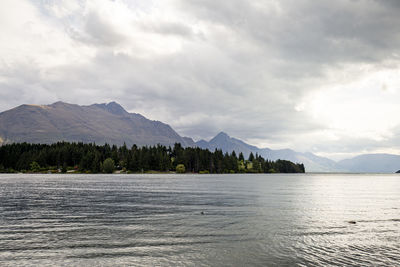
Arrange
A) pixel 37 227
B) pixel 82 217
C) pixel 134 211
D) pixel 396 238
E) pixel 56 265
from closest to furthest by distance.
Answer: pixel 56 265 → pixel 396 238 → pixel 37 227 → pixel 82 217 → pixel 134 211

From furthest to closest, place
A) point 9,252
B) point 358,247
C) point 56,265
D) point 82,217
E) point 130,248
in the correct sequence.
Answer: point 82,217 → point 358,247 → point 130,248 → point 9,252 → point 56,265

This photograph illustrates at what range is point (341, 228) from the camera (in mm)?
35094

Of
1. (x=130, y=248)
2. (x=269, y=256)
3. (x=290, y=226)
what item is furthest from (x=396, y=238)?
(x=130, y=248)

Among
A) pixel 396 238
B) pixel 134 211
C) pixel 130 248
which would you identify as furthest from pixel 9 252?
pixel 396 238

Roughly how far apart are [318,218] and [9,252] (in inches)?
1507

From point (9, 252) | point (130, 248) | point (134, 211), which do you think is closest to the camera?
point (9, 252)

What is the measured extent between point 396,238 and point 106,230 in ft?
103

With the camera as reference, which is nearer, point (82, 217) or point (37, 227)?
point (37, 227)

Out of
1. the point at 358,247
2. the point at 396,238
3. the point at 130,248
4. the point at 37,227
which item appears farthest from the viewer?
the point at 37,227

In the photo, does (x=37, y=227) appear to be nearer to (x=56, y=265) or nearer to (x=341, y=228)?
(x=56, y=265)

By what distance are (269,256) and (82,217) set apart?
28083 mm

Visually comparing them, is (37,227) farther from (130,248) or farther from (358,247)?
(358,247)

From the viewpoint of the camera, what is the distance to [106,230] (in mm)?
31656

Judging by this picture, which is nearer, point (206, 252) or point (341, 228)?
point (206, 252)
